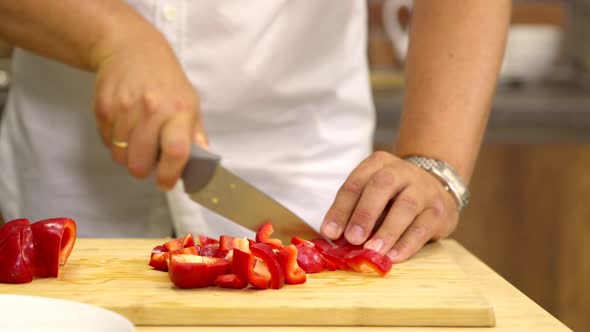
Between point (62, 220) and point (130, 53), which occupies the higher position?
point (130, 53)

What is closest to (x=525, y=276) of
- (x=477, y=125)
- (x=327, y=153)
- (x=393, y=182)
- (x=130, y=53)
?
(x=327, y=153)

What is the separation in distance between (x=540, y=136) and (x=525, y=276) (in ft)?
1.15

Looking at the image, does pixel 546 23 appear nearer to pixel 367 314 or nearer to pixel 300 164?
pixel 300 164

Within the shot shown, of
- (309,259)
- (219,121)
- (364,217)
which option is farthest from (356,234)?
(219,121)

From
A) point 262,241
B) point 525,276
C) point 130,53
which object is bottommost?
point 525,276

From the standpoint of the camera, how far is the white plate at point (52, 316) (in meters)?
0.68

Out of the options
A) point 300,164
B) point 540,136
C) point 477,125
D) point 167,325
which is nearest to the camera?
point 167,325

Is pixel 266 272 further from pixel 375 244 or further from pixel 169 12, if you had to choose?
pixel 169 12

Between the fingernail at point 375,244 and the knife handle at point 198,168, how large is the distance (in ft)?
0.75

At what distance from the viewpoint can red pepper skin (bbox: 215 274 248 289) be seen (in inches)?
37.2

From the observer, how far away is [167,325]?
87 cm

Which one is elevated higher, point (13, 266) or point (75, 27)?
point (75, 27)

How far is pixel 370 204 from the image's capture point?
1.15 meters

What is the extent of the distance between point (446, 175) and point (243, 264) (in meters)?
0.43
